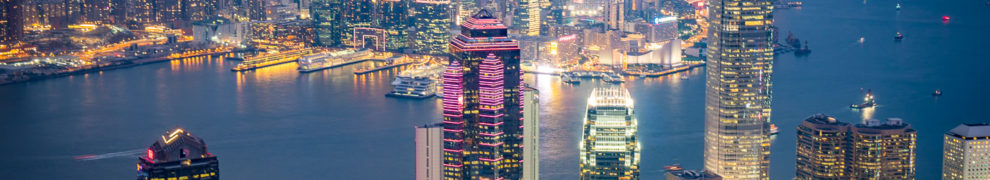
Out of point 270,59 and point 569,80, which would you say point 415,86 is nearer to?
point 569,80

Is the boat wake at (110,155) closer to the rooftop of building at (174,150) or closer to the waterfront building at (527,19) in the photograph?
the rooftop of building at (174,150)

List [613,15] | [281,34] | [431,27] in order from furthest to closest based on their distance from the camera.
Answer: [281,34], [613,15], [431,27]

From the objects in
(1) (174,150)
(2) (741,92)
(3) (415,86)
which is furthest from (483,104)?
(3) (415,86)

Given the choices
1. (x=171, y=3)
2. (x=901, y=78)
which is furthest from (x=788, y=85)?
(x=171, y=3)

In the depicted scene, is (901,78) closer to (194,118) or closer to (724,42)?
(724,42)

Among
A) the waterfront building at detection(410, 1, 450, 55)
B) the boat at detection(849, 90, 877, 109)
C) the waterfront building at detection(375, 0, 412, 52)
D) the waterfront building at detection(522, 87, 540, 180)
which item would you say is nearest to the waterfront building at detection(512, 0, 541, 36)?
the waterfront building at detection(410, 1, 450, 55)

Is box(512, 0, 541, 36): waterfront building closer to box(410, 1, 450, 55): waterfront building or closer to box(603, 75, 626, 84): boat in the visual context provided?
box(410, 1, 450, 55): waterfront building
